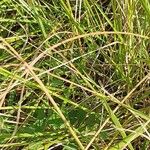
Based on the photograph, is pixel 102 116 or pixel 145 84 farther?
pixel 145 84

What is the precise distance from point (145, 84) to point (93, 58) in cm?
13

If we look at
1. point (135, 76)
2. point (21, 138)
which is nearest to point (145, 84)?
point (135, 76)

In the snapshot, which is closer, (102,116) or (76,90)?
(102,116)

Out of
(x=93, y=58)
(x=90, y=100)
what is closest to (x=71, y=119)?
(x=90, y=100)

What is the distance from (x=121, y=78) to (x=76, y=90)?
0.12m

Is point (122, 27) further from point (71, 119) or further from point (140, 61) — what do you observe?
point (71, 119)

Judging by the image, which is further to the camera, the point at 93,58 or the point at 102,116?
the point at 93,58

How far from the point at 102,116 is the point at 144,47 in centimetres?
17

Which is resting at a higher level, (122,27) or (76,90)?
(122,27)

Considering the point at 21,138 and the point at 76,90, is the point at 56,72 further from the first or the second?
the point at 21,138

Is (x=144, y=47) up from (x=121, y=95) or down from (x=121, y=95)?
up

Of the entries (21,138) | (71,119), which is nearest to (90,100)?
(71,119)

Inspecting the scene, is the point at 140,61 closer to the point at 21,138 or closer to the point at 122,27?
the point at 122,27

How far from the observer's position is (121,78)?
94 centimetres
